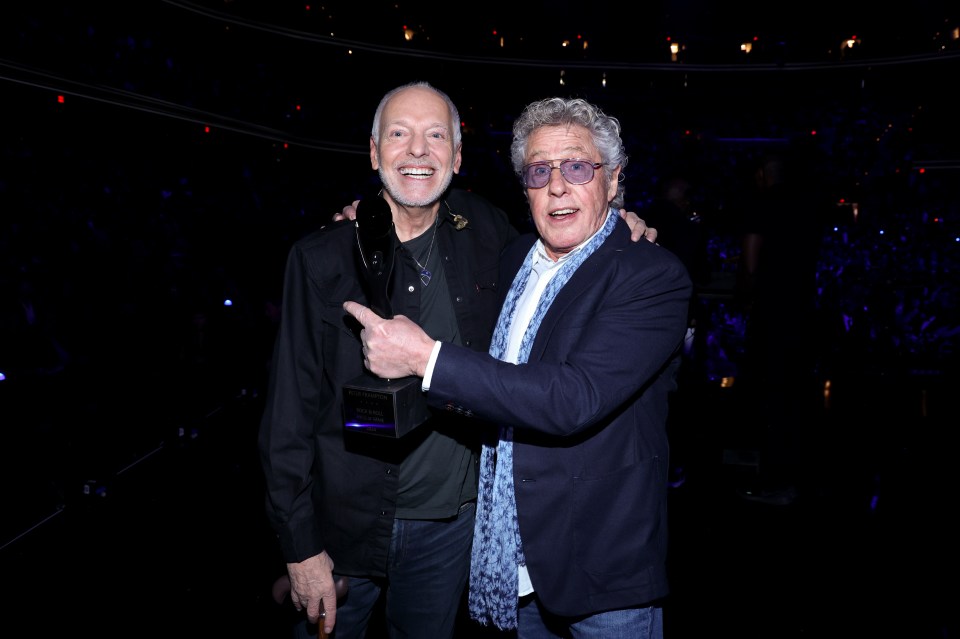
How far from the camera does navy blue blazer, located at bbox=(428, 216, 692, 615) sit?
145cm

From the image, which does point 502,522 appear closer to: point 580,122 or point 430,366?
point 430,366

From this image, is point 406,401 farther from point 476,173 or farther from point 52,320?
point 476,173

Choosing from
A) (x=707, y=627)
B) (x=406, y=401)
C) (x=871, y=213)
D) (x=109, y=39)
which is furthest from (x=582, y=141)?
(x=871, y=213)

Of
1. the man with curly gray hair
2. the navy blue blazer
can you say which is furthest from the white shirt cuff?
the navy blue blazer

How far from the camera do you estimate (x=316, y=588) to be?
1646 millimetres

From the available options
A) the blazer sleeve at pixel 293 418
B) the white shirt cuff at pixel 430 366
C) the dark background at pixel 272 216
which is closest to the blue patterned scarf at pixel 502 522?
the white shirt cuff at pixel 430 366

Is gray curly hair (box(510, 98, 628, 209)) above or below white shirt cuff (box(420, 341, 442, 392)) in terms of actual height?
above

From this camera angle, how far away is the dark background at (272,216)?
140 inches

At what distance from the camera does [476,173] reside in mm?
8961

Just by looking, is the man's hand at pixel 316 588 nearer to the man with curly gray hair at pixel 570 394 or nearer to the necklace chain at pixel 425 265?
the man with curly gray hair at pixel 570 394

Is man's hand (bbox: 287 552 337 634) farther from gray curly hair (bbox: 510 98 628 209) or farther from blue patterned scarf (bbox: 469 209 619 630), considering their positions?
gray curly hair (bbox: 510 98 628 209)

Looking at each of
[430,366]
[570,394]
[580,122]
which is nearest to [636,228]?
[580,122]

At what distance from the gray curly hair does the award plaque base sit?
80 cm

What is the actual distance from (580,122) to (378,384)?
0.92 m
